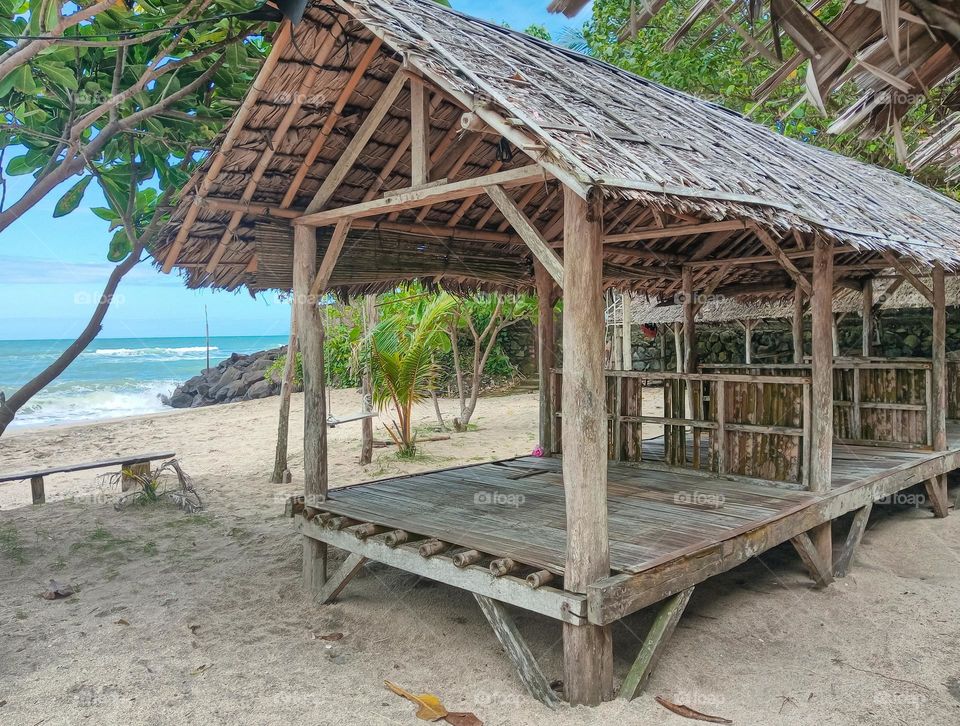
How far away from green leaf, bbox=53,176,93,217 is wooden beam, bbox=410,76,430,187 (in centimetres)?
237

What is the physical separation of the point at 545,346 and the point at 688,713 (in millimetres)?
4187

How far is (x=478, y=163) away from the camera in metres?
5.37

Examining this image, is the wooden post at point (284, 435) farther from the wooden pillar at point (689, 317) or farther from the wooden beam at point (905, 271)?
the wooden beam at point (905, 271)

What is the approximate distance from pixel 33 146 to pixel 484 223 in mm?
3414

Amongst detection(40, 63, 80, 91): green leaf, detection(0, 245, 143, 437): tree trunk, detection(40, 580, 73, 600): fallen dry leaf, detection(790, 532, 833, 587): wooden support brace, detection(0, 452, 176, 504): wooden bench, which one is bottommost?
detection(40, 580, 73, 600): fallen dry leaf

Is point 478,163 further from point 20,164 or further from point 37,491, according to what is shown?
point 37,491

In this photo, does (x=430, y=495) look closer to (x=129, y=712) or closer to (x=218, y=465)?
(x=129, y=712)

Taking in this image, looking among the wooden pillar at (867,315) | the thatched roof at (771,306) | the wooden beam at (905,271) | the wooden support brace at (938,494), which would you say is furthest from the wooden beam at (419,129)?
the wooden pillar at (867,315)

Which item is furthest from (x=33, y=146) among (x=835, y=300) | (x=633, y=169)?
(x=835, y=300)

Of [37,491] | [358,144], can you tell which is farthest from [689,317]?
[37,491]

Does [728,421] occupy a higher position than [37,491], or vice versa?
[728,421]

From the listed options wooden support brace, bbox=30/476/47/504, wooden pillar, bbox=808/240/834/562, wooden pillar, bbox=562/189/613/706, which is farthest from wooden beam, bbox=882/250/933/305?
wooden support brace, bbox=30/476/47/504

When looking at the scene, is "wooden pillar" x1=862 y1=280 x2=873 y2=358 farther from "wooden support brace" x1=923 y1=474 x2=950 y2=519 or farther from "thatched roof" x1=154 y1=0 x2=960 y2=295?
"wooden support brace" x1=923 y1=474 x2=950 y2=519

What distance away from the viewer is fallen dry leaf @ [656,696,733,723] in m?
3.33
